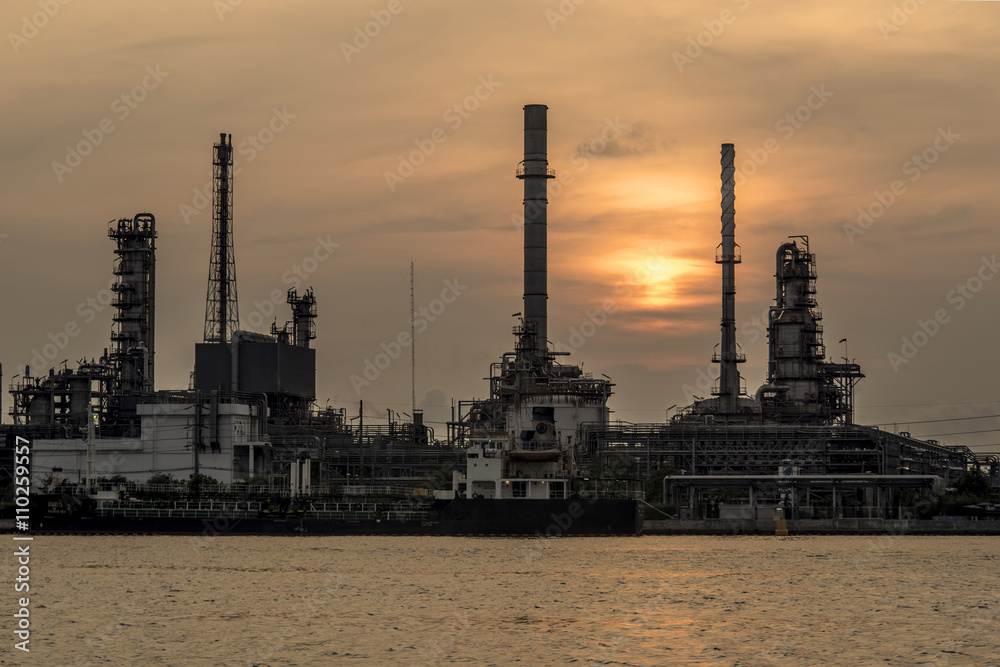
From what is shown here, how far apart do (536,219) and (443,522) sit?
41713 mm

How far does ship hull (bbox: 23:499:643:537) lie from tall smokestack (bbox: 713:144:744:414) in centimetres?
3788

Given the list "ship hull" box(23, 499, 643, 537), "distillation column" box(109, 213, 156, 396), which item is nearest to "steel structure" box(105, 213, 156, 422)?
"distillation column" box(109, 213, 156, 396)

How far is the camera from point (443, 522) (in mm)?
98625

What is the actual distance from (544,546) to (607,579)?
79.0ft

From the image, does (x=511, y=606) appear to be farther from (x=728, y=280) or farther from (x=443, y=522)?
(x=728, y=280)

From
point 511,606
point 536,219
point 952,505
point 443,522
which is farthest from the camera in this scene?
point 536,219

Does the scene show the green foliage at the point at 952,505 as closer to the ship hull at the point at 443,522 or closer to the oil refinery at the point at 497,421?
the oil refinery at the point at 497,421

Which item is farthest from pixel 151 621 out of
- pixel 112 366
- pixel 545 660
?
pixel 112 366

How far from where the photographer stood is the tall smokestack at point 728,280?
5369 inches

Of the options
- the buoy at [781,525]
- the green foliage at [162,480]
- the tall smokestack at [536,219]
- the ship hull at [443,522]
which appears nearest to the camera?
the ship hull at [443,522]

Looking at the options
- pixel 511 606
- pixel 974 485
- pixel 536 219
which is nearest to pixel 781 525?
pixel 974 485

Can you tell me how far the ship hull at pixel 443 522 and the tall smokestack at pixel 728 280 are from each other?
37.9m

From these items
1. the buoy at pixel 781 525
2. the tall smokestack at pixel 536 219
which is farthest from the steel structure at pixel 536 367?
the buoy at pixel 781 525

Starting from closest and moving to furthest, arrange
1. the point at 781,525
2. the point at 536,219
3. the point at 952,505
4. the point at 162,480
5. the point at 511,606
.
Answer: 1. the point at 511,606
2. the point at 781,525
3. the point at 952,505
4. the point at 162,480
5. the point at 536,219
